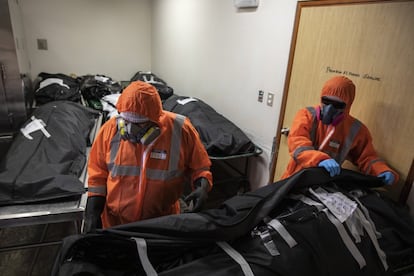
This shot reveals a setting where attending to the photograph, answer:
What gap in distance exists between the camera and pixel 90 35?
13.8 feet

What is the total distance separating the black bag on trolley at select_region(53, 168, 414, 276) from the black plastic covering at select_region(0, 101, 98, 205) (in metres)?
0.78

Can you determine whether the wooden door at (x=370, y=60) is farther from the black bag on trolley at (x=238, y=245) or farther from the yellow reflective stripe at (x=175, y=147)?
the yellow reflective stripe at (x=175, y=147)

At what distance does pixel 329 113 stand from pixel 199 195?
2.71 feet

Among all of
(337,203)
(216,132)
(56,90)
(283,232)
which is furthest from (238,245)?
(56,90)

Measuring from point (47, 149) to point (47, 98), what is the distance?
5.66ft

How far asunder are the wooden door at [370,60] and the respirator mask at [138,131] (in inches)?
47.4

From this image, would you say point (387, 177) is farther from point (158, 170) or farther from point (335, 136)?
point (158, 170)

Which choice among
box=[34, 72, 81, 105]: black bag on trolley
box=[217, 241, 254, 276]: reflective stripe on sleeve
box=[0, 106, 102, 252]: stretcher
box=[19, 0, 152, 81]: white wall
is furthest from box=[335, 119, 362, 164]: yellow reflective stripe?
box=[19, 0, 152, 81]: white wall

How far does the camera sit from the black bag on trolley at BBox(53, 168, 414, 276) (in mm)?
834

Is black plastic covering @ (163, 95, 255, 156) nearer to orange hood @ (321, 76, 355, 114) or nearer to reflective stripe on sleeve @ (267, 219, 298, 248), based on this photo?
orange hood @ (321, 76, 355, 114)

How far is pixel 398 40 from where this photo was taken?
1.48 meters

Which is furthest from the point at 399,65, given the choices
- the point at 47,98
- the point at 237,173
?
the point at 47,98

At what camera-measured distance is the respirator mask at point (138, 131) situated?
1299 mm

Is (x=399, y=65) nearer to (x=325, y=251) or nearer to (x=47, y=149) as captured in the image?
(x=325, y=251)
